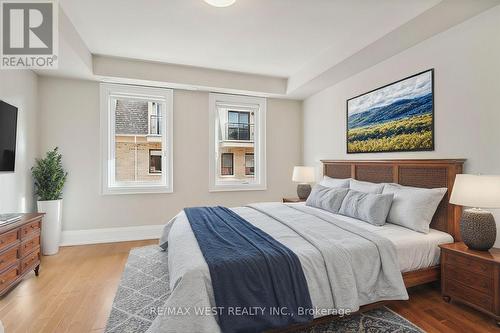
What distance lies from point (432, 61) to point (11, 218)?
4561 mm

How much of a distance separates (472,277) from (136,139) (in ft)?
15.0

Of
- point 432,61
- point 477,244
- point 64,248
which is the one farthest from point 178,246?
point 432,61

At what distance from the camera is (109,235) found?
399 centimetres

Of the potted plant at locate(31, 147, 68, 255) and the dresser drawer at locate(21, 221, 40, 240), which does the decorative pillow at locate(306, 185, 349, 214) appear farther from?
the potted plant at locate(31, 147, 68, 255)

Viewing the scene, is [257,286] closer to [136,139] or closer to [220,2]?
[220,2]

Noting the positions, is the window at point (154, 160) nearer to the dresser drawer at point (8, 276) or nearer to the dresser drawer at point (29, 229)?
the dresser drawer at point (29, 229)

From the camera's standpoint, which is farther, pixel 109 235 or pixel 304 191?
pixel 304 191

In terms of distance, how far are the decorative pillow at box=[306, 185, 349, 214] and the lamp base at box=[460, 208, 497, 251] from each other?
1.22 meters

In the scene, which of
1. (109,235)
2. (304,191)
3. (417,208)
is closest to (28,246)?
(109,235)

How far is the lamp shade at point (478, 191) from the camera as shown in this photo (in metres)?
1.89

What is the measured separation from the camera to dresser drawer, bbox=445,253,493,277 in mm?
1871

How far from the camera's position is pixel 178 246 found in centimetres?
201

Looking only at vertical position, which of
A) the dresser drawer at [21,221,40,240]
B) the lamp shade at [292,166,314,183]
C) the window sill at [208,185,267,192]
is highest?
the lamp shade at [292,166,314,183]

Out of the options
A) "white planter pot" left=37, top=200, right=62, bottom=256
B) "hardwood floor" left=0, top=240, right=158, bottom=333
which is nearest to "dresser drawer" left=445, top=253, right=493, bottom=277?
"hardwood floor" left=0, top=240, right=158, bottom=333
